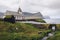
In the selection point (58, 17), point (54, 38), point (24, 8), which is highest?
point (24, 8)

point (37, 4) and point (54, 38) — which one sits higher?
point (37, 4)

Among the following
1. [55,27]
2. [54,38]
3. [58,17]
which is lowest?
[54,38]

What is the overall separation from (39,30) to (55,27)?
309mm

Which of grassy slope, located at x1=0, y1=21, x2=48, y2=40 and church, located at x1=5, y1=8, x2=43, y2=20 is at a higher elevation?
church, located at x1=5, y1=8, x2=43, y2=20

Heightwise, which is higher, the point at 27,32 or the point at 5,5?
the point at 5,5

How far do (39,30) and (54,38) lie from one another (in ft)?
1.03

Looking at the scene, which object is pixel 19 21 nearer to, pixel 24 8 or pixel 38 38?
pixel 24 8

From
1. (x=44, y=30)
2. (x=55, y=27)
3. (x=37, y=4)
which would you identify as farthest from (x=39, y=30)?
(x=37, y=4)

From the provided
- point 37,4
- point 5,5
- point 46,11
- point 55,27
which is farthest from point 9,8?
point 55,27

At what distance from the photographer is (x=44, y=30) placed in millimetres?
2744

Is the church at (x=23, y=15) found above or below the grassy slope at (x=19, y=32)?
above

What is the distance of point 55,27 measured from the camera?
9.04ft

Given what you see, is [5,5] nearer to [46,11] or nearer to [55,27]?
[46,11]

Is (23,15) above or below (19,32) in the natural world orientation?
above
